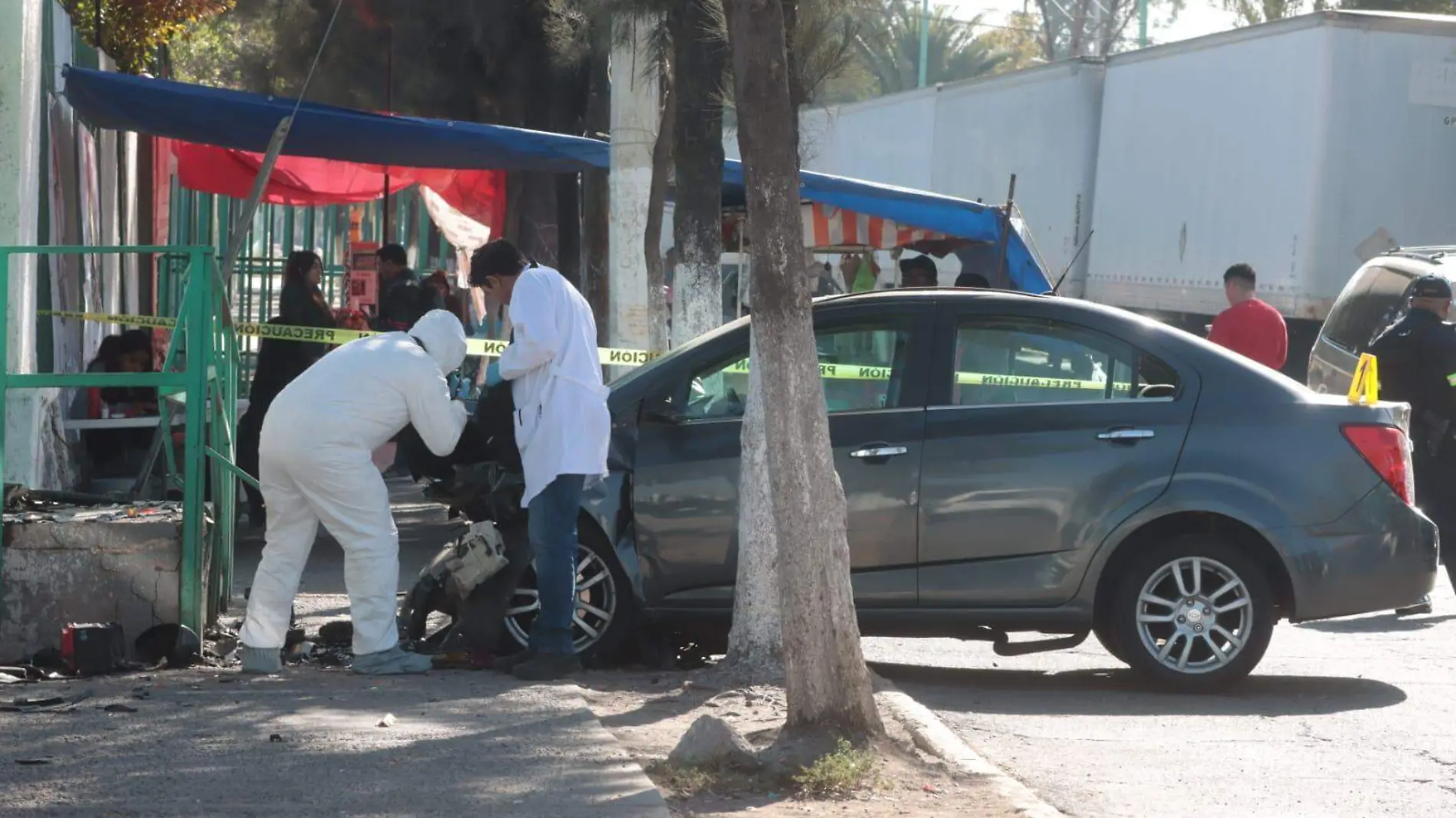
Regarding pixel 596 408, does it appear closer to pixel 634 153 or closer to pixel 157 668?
pixel 157 668

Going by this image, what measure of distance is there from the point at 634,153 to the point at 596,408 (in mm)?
4566

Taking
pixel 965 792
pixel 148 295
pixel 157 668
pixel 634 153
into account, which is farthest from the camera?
pixel 148 295

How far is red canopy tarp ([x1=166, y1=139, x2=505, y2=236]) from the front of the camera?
16.5m

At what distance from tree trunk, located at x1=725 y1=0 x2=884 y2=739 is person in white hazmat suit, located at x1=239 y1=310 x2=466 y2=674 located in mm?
1664

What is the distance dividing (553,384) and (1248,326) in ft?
19.9

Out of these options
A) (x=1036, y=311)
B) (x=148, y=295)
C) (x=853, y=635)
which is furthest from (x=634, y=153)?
(x=148, y=295)

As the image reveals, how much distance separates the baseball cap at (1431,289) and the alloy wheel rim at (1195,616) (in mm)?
3399

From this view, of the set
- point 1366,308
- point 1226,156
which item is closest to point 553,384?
point 1366,308

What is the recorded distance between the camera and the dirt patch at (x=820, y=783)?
5.38 m

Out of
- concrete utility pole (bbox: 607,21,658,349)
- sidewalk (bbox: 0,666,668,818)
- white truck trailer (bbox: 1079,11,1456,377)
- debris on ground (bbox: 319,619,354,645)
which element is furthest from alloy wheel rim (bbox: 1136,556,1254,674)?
white truck trailer (bbox: 1079,11,1456,377)

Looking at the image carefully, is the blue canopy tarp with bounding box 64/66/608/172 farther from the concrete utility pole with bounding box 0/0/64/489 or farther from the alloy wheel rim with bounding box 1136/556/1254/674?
the alloy wheel rim with bounding box 1136/556/1254/674

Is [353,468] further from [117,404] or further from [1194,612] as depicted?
[117,404]

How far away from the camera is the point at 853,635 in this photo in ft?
19.1

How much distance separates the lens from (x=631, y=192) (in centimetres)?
1155
